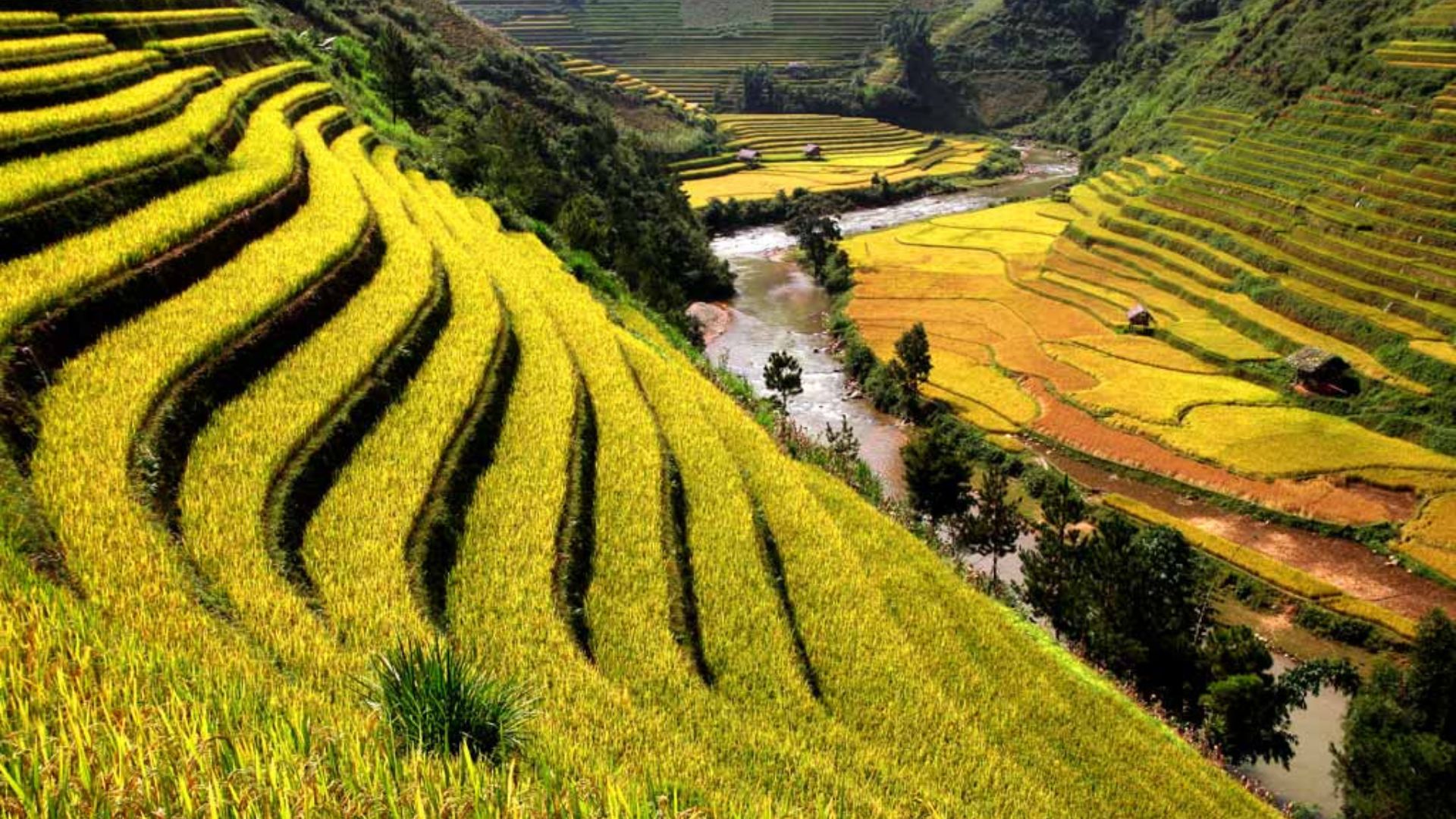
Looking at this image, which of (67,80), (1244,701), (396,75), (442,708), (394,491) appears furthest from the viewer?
(396,75)

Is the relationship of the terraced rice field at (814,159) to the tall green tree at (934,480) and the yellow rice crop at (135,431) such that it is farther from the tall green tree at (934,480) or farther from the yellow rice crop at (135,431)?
the yellow rice crop at (135,431)

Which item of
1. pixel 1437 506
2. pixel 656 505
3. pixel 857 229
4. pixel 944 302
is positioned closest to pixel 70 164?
pixel 656 505

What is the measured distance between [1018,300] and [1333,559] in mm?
23337

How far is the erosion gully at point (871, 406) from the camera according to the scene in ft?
58.0

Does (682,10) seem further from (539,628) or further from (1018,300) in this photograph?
(539,628)

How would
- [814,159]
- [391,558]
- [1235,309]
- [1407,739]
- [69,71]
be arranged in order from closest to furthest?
[391,558] → [1407,739] → [69,71] → [1235,309] → [814,159]

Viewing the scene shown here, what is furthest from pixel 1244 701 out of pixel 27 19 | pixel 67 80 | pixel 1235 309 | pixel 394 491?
pixel 27 19

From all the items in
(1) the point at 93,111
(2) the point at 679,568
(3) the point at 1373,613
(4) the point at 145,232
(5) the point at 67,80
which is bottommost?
(3) the point at 1373,613

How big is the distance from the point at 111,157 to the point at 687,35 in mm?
113917

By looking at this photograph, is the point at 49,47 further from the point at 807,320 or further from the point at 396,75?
the point at 807,320

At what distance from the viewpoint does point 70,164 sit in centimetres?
1200

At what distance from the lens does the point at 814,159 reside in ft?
279

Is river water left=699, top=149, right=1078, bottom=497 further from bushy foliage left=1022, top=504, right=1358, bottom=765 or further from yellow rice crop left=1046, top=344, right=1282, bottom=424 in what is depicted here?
bushy foliage left=1022, top=504, right=1358, bottom=765

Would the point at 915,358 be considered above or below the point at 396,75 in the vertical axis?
below
